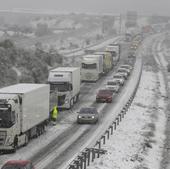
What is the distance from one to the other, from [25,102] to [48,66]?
151 feet

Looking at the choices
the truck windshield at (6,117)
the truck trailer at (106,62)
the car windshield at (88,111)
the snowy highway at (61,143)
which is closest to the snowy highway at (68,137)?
the snowy highway at (61,143)

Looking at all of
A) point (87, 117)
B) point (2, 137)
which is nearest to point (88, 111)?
point (87, 117)

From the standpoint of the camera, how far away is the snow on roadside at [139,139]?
123 ft

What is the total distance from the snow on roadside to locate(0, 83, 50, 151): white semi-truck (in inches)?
199

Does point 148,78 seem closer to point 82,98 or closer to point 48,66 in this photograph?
point 48,66

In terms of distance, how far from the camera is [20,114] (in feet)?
121

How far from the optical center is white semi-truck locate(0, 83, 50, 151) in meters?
35.7

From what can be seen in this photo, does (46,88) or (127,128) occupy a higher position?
(46,88)

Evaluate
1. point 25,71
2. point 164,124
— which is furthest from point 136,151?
point 25,71

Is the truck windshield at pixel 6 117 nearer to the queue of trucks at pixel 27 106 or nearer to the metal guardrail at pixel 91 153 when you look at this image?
the queue of trucks at pixel 27 106

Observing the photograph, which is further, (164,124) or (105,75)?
(105,75)

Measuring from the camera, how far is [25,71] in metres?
70.2

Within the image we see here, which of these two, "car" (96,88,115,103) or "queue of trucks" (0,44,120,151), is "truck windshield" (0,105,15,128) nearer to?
"queue of trucks" (0,44,120,151)

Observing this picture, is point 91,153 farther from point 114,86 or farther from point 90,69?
point 90,69
